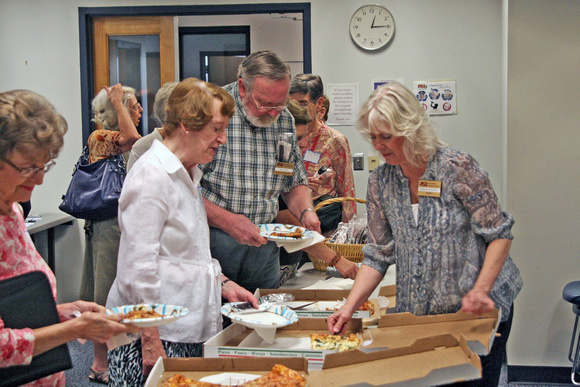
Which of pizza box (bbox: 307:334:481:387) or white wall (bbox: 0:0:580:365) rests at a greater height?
white wall (bbox: 0:0:580:365)

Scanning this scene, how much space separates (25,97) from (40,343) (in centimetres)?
51

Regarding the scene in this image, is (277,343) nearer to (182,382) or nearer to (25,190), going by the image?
(182,382)

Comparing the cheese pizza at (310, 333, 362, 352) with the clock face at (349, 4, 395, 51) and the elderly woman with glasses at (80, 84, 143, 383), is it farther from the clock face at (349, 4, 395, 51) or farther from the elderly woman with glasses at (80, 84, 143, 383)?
the clock face at (349, 4, 395, 51)

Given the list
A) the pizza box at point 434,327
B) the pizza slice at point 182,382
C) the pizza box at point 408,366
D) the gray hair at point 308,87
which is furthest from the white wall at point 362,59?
the pizza slice at point 182,382

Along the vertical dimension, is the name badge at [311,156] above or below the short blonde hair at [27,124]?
below

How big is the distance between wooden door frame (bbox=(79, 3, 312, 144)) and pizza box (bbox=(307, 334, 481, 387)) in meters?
3.49

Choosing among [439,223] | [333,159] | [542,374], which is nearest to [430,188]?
[439,223]

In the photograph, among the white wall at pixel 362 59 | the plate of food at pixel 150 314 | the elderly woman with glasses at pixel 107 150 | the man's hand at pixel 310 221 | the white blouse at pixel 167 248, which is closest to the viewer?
the plate of food at pixel 150 314

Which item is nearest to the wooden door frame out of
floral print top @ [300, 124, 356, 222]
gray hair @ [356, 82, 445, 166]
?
floral print top @ [300, 124, 356, 222]

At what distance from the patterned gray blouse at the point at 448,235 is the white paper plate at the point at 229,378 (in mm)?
604

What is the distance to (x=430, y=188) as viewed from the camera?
173 centimetres

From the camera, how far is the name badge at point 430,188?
1.72 meters

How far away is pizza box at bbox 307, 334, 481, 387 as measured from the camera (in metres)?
1.38

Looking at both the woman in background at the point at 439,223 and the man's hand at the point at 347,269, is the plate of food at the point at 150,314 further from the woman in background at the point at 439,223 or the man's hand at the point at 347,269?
the man's hand at the point at 347,269
